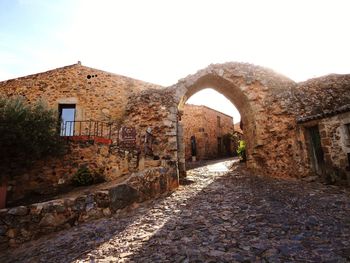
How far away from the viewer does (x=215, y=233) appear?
121 inches

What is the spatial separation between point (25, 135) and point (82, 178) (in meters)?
1.94

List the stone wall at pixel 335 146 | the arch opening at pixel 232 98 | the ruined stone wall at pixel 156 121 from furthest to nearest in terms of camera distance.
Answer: the arch opening at pixel 232 98
the ruined stone wall at pixel 156 121
the stone wall at pixel 335 146

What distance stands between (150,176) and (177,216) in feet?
5.09

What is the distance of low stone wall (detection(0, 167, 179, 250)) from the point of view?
337 cm

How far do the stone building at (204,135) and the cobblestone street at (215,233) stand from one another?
12.8 meters

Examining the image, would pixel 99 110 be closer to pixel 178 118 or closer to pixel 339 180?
pixel 178 118

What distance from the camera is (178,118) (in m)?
8.22

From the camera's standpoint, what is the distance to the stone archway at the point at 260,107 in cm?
714

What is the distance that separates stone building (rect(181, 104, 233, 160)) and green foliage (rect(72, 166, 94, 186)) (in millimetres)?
11480

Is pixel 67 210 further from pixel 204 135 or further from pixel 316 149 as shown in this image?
pixel 204 135

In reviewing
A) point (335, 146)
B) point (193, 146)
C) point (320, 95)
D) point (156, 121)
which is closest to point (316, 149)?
point (335, 146)

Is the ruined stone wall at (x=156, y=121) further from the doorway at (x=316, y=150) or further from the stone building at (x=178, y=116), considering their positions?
the doorway at (x=316, y=150)

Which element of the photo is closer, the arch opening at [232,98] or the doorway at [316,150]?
the doorway at [316,150]

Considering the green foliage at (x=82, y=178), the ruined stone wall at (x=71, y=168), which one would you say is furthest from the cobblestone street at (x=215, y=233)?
the green foliage at (x=82, y=178)
